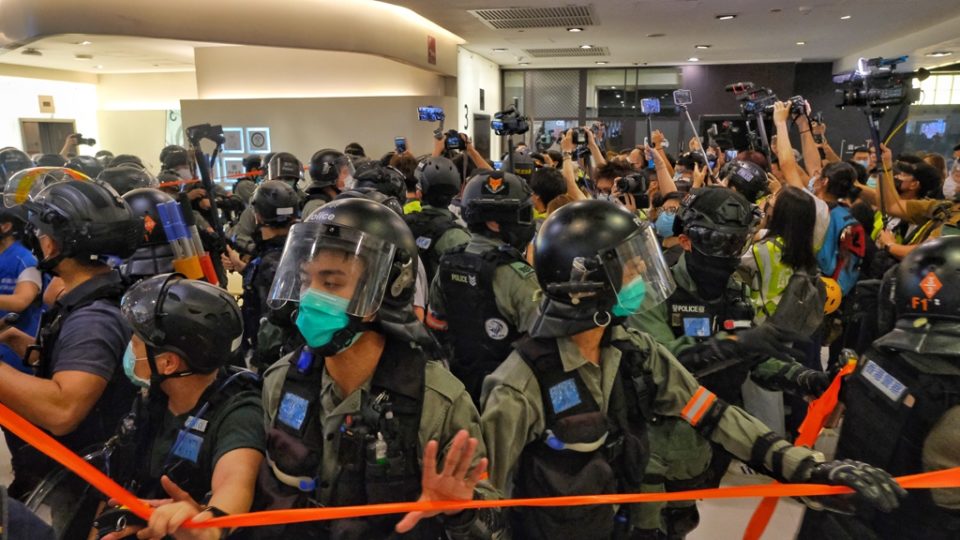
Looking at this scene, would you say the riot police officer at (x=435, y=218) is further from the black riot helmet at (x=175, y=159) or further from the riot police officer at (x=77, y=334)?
the black riot helmet at (x=175, y=159)

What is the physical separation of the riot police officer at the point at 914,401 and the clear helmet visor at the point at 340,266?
1.31 metres

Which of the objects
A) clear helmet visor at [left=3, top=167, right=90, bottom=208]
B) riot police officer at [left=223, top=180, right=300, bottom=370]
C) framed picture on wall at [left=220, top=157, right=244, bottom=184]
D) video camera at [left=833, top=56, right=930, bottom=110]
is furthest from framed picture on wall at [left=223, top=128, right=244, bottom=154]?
video camera at [left=833, top=56, right=930, bottom=110]

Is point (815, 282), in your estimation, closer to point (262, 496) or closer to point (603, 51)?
point (262, 496)

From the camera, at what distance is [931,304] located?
1.68m

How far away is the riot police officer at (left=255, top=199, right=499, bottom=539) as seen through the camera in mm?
1418

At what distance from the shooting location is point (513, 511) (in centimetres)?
179

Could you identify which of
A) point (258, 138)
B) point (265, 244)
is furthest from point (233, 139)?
point (265, 244)

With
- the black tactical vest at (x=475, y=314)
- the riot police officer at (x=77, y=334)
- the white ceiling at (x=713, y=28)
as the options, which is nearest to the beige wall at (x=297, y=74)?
the white ceiling at (x=713, y=28)

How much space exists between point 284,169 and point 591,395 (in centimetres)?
463

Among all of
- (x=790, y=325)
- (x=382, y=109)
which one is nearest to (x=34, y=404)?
(x=790, y=325)

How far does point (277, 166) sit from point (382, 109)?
4.30 metres

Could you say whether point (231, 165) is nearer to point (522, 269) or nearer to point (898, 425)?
point (522, 269)

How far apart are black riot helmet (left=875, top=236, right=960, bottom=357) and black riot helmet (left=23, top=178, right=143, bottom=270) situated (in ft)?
8.74

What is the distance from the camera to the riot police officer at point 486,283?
2680mm
